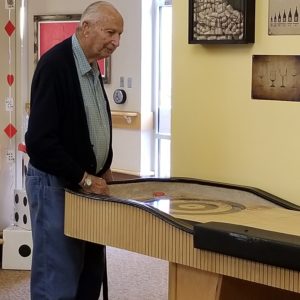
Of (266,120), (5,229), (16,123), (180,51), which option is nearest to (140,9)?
(16,123)

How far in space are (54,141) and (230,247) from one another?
0.84 m

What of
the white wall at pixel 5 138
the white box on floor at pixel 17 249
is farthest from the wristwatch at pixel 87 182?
the white wall at pixel 5 138

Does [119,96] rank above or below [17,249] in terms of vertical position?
above

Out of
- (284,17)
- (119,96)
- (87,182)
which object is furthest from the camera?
(119,96)

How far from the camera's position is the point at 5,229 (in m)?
4.34

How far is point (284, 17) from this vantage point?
8.00 ft

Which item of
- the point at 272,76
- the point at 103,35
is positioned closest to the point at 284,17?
the point at 272,76

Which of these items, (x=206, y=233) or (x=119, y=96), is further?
(x=119, y=96)

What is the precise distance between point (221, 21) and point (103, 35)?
1.46ft

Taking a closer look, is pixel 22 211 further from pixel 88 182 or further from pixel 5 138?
pixel 88 182

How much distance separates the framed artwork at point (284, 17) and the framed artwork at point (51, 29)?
12.8ft

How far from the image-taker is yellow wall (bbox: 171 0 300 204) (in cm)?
249

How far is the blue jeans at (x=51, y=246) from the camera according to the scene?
2607 millimetres

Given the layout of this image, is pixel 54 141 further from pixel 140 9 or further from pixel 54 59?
pixel 140 9
